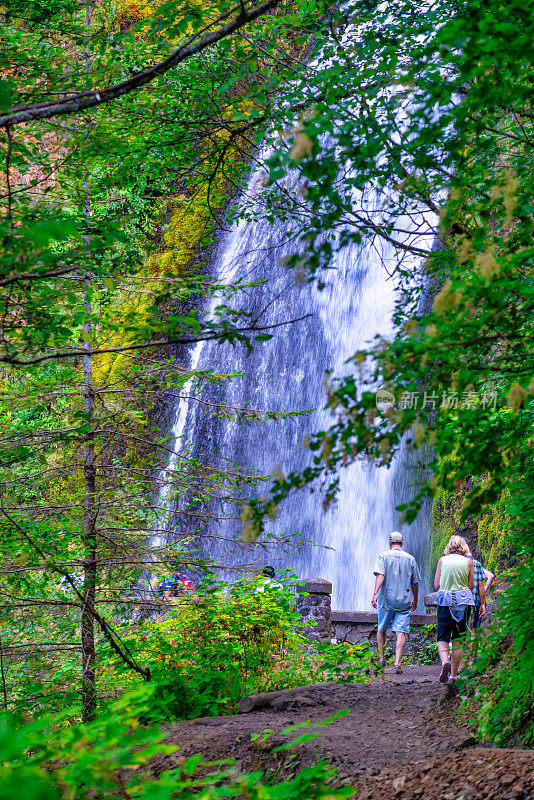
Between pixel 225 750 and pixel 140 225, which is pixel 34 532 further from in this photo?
pixel 140 225

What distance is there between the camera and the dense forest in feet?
7.79

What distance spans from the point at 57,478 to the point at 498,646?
14.9ft

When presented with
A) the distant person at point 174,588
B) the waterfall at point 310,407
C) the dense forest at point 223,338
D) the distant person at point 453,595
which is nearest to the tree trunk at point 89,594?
the dense forest at point 223,338

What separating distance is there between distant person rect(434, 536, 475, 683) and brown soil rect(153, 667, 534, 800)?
1.82 ft

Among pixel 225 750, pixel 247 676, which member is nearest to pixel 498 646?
pixel 225 750

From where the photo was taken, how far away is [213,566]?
A: 5.59m

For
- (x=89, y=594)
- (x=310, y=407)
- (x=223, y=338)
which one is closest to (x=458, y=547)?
(x=89, y=594)

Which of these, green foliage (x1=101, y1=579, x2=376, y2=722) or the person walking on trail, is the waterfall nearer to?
the person walking on trail

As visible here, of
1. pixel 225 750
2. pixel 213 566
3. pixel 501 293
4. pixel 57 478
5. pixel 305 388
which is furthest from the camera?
pixel 305 388

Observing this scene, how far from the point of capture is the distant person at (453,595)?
634 centimetres

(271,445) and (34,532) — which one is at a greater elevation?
(271,445)

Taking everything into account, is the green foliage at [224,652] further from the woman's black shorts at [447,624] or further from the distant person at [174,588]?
the woman's black shorts at [447,624]

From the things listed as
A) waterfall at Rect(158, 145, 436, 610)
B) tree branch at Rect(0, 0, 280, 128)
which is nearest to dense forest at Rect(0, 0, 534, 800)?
tree branch at Rect(0, 0, 280, 128)

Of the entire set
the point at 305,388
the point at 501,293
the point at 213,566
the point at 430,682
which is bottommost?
the point at 430,682
